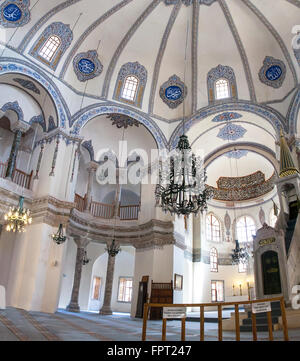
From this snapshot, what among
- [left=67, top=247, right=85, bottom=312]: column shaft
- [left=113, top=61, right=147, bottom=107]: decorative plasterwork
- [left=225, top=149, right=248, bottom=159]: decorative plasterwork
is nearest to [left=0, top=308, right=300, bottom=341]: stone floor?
[left=67, top=247, right=85, bottom=312]: column shaft

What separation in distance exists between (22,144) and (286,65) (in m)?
12.9

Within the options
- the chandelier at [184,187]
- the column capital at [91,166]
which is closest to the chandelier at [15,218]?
the chandelier at [184,187]

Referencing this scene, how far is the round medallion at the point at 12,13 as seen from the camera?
11211mm

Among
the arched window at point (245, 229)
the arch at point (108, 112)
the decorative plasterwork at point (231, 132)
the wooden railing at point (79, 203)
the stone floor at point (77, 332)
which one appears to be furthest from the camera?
the arched window at point (245, 229)

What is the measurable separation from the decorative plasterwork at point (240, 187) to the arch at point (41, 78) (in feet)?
36.3

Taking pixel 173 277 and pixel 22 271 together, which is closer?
pixel 22 271

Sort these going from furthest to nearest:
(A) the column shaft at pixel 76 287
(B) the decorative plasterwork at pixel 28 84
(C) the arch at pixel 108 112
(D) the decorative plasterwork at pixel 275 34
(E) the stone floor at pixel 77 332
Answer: (C) the arch at pixel 108 112
(D) the decorative plasterwork at pixel 275 34
(A) the column shaft at pixel 76 287
(B) the decorative plasterwork at pixel 28 84
(E) the stone floor at pixel 77 332

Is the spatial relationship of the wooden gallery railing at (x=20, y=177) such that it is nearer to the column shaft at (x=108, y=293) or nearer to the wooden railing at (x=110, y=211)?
the wooden railing at (x=110, y=211)

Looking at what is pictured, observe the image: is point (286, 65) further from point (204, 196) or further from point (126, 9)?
point (204, 196)

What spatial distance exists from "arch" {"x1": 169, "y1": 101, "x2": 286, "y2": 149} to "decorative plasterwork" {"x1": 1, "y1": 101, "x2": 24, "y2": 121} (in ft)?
23.6

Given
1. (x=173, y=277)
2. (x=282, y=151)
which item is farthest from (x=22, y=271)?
(x=282, y=151)

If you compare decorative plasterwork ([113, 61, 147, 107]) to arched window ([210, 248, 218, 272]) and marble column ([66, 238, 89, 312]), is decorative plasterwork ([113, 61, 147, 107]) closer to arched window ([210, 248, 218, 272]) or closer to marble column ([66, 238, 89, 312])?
marble column ([66, 238, 89, 312])

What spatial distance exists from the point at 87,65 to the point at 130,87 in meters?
2.39

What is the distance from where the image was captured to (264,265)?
10875 millimetres
